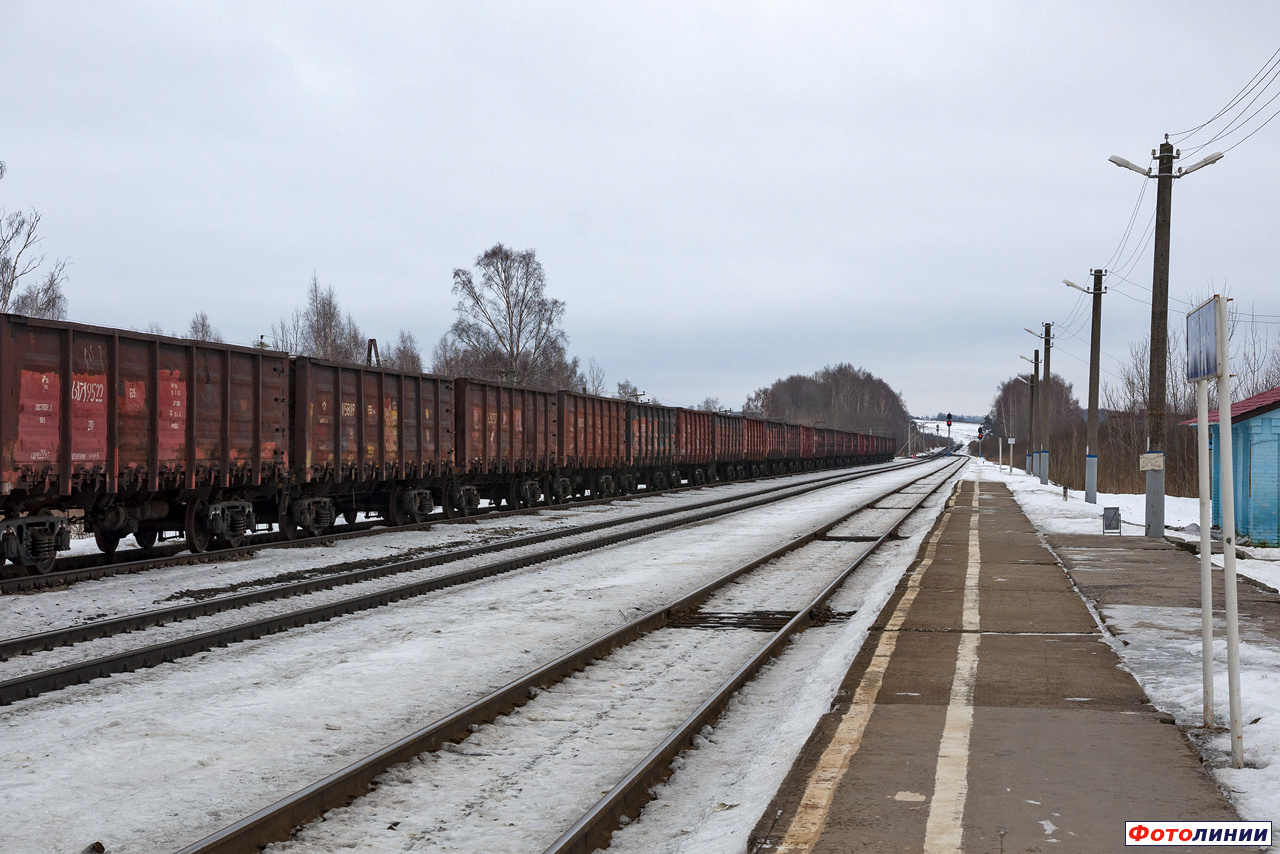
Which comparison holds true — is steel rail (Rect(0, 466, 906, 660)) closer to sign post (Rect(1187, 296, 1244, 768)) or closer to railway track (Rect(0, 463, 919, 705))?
railway track (Rect(0, 463, 919, 705))

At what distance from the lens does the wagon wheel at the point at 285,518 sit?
54.7 ft

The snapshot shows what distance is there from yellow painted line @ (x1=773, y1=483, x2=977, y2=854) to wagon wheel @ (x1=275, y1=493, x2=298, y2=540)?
11.1m

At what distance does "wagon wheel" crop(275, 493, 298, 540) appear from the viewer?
16688 mm

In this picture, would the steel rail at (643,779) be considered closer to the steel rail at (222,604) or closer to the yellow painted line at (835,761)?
the yellow painted line at (835,761)

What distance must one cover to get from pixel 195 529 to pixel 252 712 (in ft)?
30.3

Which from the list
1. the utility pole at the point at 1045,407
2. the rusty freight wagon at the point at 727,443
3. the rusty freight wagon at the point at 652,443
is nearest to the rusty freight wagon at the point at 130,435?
the rusty freight wagon at the point at 652,443

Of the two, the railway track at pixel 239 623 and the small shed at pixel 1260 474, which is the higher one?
the small shed at pixel 1260 474

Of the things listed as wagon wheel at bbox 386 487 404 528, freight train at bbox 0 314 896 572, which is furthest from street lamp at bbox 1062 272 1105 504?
wagon wheel at bbox 386 487 404 528

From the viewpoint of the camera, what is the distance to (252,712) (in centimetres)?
655

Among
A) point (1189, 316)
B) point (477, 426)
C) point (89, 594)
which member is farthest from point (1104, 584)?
point (477, 426)

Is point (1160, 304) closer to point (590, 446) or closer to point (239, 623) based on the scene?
point (590, 446)

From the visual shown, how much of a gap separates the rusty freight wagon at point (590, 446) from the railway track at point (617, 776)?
17118mm

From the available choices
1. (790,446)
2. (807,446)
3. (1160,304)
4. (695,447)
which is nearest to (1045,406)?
(790,446)

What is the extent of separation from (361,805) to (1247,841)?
12.9 feet
